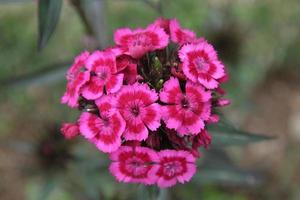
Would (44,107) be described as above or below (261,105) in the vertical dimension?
below

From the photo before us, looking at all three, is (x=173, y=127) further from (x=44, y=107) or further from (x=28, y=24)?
(x=28, y=24)

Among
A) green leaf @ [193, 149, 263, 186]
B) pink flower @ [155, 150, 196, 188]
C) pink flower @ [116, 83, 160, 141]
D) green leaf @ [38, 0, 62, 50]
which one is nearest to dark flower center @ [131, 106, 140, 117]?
pink flower @ [116, 83, 160, 141]

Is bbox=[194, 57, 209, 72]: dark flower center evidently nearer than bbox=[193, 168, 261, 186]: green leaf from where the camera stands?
Yes

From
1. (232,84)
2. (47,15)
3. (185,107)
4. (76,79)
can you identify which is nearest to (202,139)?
(185,107)

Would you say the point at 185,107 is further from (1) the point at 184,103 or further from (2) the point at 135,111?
(2) the point at 135,111

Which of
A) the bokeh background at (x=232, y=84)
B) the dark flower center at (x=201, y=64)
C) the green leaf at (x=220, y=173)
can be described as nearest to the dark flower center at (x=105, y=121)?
the dark flower center at (x=201, y=64)

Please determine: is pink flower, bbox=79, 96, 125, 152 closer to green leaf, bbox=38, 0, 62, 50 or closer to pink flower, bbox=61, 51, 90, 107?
pink flower, bbox=61, 51, 90, 107

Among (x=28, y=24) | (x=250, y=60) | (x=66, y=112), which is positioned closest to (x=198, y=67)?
(x=66, y=112)
